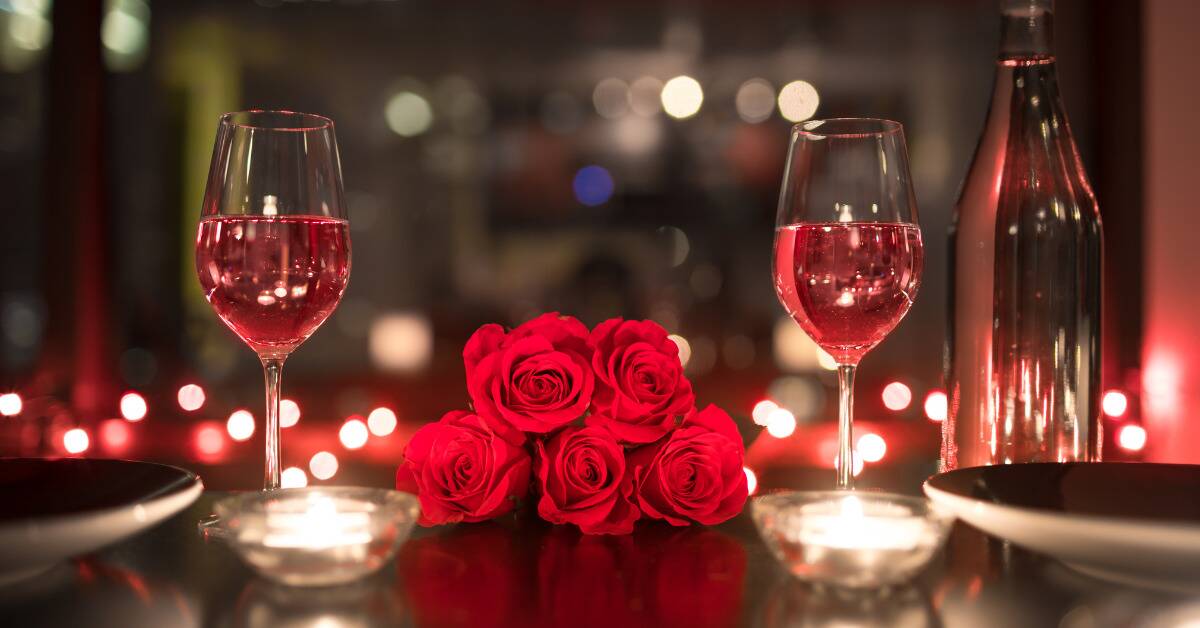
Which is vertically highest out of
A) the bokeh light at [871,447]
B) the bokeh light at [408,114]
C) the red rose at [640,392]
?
the bokeh light at [408,114]

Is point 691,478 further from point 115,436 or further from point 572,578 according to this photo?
point 115,436

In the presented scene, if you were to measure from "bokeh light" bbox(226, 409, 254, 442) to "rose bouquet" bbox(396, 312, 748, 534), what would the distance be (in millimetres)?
2446

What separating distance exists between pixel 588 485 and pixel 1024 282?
1.16 ft

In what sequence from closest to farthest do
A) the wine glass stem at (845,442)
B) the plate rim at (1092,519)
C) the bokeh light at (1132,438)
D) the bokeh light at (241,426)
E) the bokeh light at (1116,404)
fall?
the plate rim at (1092,519)
the wine glass stem at (845,442)
the bokeh light at (1132,438)
the bokeh light at (1116,404)
the bokeh light at (241,426)

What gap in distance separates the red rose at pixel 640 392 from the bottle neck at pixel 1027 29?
1.20ft

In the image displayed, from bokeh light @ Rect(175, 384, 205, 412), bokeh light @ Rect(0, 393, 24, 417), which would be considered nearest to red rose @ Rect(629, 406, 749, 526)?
bokeh light @ Rect(0, 393, 24, 417)

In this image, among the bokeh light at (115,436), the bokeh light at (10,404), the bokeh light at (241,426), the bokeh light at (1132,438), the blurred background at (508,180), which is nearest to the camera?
the bokeh light at (1132,438)

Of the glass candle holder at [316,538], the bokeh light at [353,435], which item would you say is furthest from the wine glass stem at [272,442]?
the bokeh light at [353,435]

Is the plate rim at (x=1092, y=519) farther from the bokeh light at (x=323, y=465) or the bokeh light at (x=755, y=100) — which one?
the bokeh light at (x=755, y=100)

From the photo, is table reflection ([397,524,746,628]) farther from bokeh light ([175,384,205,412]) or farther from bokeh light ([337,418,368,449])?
bokeh light ([175,384,205,412])

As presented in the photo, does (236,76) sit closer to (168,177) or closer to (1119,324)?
(168,177)

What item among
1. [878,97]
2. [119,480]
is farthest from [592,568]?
[878,97]

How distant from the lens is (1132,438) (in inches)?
94.7

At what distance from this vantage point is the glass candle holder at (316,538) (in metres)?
0.44
